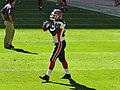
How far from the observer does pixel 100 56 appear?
45.7 feet

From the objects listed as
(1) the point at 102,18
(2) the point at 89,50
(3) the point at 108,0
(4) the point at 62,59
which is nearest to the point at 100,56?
(2) the point at 89,50

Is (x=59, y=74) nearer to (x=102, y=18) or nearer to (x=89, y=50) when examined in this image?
(x=89, y=50)

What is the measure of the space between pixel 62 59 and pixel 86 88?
1056mm

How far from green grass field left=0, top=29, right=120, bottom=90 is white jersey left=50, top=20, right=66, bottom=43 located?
108cm

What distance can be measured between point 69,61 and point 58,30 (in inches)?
118

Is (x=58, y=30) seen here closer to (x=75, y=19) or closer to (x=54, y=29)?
(x=54, y=29)

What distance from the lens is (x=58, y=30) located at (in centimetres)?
1012

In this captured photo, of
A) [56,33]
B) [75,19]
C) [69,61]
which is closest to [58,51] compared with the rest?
[56,33]

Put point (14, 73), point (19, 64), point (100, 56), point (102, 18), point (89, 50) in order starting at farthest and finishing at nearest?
point (102, 18) < point (89, 50) < point (100, 56) < point (19, 64) < point (14, 73)

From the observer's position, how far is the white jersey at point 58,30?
10.1 m

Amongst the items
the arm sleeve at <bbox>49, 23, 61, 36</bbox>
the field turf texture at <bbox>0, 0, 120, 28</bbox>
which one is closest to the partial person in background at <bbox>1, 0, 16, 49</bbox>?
the arm sleeve at <bbox>49, 23, 61, 36</bbox>

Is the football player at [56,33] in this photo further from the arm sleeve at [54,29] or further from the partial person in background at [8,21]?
the partial person in background at [8,21]

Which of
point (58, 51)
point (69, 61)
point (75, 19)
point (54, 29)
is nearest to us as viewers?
point (54, 29)

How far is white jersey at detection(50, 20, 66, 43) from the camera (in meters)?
10.1
